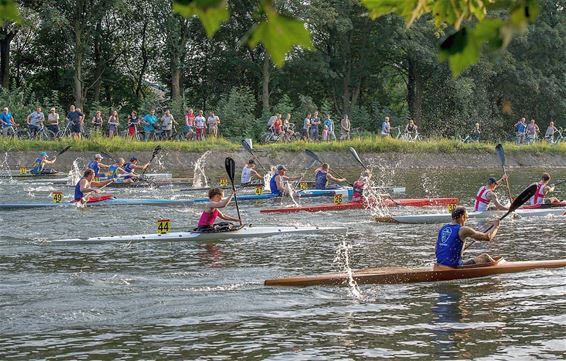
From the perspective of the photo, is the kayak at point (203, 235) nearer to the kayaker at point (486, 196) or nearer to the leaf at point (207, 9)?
the kayaker at point (486, 196)

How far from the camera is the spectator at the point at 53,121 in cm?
3878

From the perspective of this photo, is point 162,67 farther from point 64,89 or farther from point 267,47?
point 267,47

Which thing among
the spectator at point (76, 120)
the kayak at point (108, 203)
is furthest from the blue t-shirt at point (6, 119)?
the kayak at point (108, 203)

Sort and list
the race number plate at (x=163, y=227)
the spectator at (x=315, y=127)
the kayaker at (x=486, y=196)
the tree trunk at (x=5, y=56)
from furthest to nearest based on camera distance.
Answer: the tree trunk at (x=5, y=56), the spectator at (x=315, y=127), the kayaker at (x=486, y=196), the race number plate at (x=163, y=227)

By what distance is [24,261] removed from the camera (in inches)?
599

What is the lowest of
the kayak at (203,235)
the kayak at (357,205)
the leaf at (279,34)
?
the kayak at (203,235)

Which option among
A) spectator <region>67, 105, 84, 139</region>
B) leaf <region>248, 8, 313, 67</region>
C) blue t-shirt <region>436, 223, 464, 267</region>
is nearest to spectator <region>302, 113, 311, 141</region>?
spectator <region>67, 105, 84, 139</region>

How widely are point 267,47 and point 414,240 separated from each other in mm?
15318

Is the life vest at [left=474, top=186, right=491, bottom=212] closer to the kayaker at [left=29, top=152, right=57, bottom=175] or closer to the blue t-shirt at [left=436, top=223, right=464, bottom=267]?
the blue t-shirt at [left=436, top=223, right=464, bottom=267]

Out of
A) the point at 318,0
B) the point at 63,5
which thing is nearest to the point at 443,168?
the point at 318,0

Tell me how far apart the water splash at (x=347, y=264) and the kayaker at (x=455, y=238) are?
4.60 ft

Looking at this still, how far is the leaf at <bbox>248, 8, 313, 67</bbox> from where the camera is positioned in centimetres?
341

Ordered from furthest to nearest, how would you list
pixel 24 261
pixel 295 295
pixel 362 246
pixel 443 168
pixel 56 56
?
pixel 56 56 → pixel 443 168 → pixel 362 246 → pixel 24 261 → pixel 295 295

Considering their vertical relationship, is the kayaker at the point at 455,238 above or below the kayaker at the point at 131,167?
below
